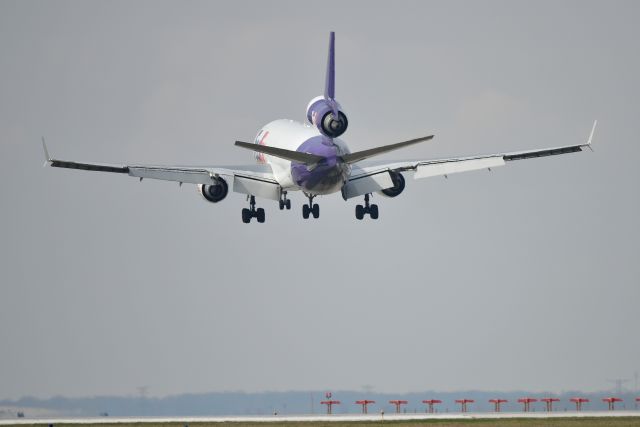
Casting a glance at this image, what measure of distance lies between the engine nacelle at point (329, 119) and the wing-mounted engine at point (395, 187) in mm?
8855

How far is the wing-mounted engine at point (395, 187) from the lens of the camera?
322 feet

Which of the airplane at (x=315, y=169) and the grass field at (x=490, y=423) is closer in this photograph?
the grass field at (x=490, y=423)

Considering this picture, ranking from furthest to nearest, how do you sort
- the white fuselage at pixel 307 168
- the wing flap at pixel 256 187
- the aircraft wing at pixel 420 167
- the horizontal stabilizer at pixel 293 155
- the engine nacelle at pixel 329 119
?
the wing flap at pixel 256 187
the aircraft wing at pixel 420 167
the engine nacelle at pixel 329 119
the white fuselage at pixel 307 168
the horizontal stabilizer at pixel 293 155

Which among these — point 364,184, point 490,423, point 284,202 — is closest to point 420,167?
point 364,184

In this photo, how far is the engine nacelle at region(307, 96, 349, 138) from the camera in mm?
89062

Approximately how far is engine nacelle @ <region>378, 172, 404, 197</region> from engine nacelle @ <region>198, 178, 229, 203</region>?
12019 millimetres

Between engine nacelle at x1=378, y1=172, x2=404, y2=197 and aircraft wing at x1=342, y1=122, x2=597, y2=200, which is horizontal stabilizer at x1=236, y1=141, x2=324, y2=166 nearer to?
aircraft wing at x1=342, y1=122, x2=597, y2=200

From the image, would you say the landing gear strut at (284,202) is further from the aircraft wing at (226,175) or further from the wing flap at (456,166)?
the wing flap at (456,166)

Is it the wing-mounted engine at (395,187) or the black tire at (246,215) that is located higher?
the wing-mounted engine at (395,187)

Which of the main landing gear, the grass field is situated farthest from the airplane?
the grass field

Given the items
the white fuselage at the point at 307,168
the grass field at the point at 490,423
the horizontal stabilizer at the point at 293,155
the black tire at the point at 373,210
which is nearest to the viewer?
the grass field at the point at 490,423

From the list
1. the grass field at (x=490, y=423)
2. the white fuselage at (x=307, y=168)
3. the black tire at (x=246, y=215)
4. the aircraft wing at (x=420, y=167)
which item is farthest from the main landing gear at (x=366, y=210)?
the grass field at (x=490, y=423)

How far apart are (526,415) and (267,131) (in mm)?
31942

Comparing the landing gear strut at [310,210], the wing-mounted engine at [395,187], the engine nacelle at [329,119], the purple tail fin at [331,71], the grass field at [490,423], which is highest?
the purple tail fin at [331,71]
